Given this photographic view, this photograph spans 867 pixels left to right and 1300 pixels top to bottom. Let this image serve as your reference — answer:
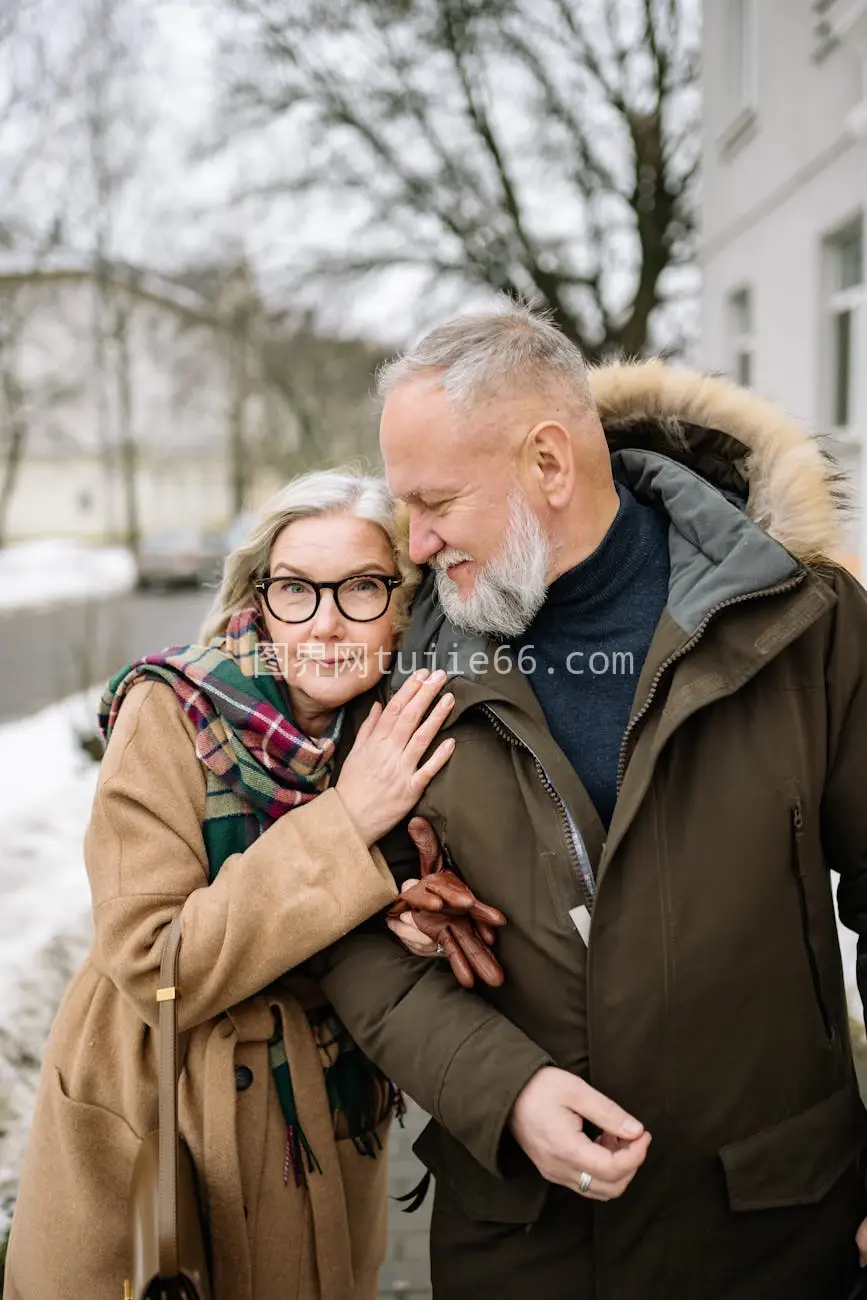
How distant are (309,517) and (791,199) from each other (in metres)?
8.49

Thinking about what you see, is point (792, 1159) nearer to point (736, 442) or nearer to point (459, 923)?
point (459, 923)

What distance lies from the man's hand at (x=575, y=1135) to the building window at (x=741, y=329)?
10771mm

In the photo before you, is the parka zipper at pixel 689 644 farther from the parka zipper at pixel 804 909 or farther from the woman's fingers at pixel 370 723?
the woman's fingers at pixel 370 723

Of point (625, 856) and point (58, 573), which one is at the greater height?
point (625, 856)

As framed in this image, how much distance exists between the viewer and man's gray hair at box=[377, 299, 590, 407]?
184cm

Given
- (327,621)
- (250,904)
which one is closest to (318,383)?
(327,621)

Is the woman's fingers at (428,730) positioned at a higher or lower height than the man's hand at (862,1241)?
higher

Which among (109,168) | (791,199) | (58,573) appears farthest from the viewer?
(58,573)

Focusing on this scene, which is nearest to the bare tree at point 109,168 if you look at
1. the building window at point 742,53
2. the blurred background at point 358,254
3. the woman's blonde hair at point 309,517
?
the blurred background at point 358,254

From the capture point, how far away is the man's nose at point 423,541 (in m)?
1.92

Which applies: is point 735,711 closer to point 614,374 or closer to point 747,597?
point 747,597

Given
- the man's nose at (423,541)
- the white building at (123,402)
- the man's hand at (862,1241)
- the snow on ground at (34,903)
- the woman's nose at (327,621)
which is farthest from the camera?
the white building at (123,402)

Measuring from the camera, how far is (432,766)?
187 cm

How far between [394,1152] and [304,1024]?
71.7 inches
